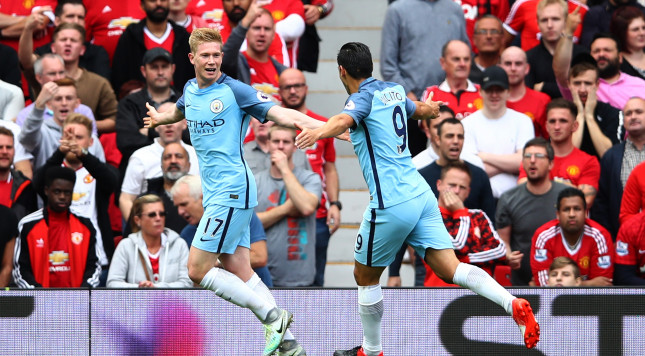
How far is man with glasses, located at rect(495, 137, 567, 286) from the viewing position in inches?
415

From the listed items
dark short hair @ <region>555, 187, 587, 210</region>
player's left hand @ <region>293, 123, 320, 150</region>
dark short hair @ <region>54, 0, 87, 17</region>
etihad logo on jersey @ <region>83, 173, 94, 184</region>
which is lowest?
dark short hair @ <region>555, 187, 587, 210</region>

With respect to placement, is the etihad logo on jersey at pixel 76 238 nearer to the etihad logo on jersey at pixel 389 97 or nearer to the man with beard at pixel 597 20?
the etihad logo on jersey at pixel 389 97

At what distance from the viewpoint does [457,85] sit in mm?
12047

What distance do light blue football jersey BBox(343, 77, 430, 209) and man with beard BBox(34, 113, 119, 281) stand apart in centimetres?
361

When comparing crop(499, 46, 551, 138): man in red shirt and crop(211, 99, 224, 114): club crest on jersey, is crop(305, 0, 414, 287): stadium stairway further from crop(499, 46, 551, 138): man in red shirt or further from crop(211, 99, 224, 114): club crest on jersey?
crop(211, 99, 224, 114): club crest on jersey

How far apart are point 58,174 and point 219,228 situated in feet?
9.60

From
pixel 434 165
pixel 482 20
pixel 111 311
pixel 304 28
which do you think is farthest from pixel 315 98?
pixel 111 311

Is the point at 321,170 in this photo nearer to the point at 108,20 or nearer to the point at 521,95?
the point at 521,95

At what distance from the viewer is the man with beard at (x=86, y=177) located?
10423 millimetres

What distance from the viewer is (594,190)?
11.0 metres

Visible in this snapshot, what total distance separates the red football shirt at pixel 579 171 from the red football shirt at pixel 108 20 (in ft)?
15.9

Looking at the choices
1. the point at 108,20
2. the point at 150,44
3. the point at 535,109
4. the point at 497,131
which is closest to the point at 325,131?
the point at 497,131

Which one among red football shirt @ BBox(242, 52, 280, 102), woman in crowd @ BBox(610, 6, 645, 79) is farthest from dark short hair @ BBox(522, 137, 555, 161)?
red football shirt @ BBox(242, 52, 280, 102)

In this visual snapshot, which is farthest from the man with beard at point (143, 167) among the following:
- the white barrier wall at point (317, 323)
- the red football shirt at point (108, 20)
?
the red football shirt at point (108, 20)
